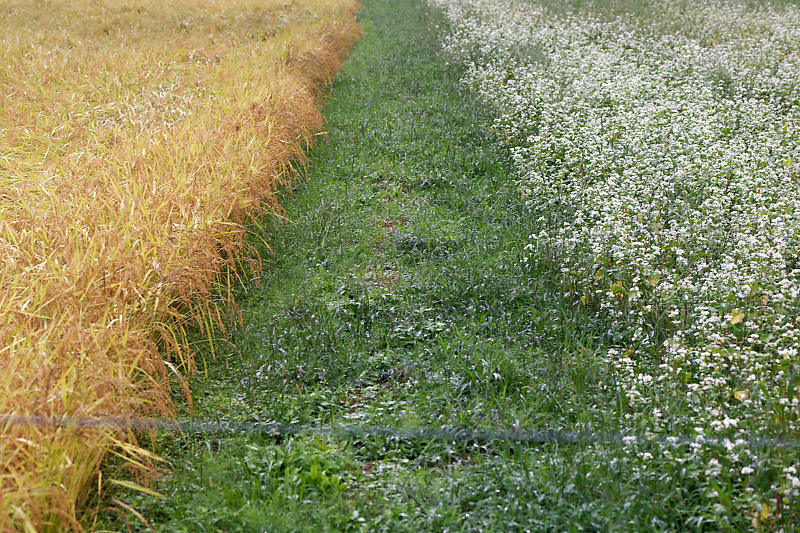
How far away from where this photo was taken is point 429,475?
3.05m

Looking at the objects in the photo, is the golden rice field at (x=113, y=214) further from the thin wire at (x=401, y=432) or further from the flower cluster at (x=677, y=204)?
the flower cluster at (x=677, y=204)

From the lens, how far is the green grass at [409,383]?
279cm

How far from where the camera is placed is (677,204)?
5086 millimetres

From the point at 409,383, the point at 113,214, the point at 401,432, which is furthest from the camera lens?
the point at 113,214

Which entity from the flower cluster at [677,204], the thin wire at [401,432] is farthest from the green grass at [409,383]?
the flower cluster at [677,204]

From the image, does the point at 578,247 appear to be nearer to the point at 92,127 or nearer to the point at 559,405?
the point at 559,405

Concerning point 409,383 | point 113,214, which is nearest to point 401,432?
point 409,383

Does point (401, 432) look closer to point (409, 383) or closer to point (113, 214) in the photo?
point (409, 383)

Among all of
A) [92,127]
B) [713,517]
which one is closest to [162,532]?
[713,517]

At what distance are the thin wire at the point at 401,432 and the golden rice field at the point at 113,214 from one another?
7 centimetres

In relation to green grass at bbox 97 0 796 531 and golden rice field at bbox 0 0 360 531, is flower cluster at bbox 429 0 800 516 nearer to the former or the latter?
green grass at bbox 97 0 796 531

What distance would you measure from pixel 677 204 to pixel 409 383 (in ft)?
8.96

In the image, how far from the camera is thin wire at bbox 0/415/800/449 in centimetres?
275

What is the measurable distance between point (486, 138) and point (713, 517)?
227 inches
